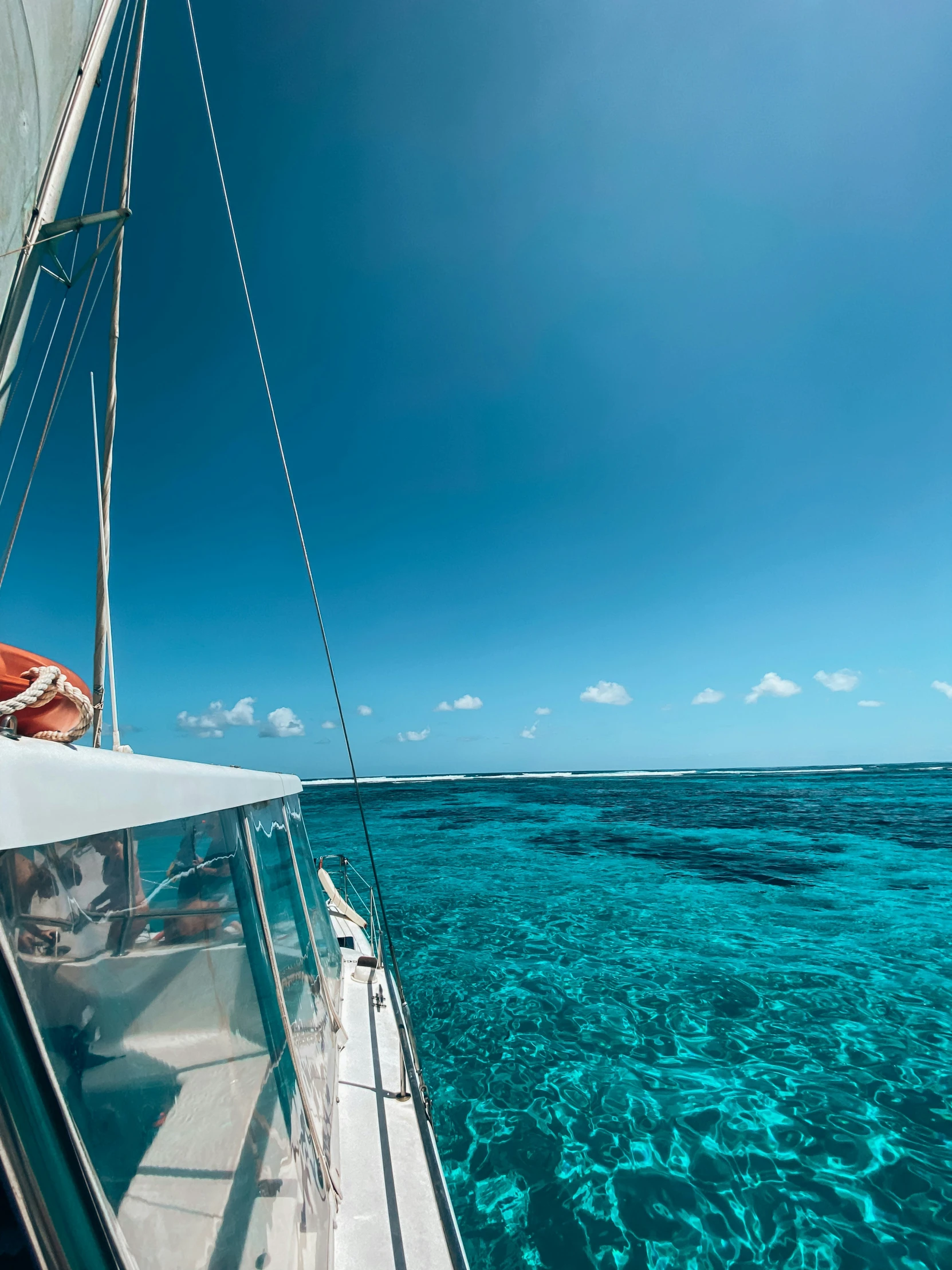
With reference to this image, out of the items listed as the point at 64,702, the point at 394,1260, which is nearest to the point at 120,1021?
the point at 64,702

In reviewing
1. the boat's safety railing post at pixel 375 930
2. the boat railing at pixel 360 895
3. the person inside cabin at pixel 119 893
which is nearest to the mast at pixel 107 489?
the person inside cabin at pixel 119 893

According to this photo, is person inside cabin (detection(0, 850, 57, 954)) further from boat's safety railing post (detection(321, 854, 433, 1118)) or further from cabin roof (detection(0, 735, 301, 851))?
boat's safety railing post (detection(321, 854, 433, 1118))

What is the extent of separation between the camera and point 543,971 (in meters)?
10.3

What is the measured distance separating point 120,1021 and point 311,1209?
2.52 metres

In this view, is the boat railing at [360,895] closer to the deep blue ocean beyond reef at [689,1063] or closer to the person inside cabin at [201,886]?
the deep blue ocean beyond reef at [689,1063]

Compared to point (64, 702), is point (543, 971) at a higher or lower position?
lower

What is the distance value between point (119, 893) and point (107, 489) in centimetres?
386

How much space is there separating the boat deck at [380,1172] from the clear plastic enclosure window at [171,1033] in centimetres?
40

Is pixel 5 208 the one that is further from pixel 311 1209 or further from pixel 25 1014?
pixel 311 1209

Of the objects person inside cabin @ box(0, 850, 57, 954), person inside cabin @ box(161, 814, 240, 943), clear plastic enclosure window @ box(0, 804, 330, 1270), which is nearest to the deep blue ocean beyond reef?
clear plastic enclosure window @ box(0, 804, 330, 1270)

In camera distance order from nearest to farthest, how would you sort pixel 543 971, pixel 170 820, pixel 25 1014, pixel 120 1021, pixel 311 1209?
pixel 25 1014, pixel 120 1021, pixel 170 820, pixel 311 1209, pixel 543 971

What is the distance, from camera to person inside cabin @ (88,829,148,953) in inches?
68.8

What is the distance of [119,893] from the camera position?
1.86 metres

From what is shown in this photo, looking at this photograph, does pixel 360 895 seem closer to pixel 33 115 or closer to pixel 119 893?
pixel 119 893
